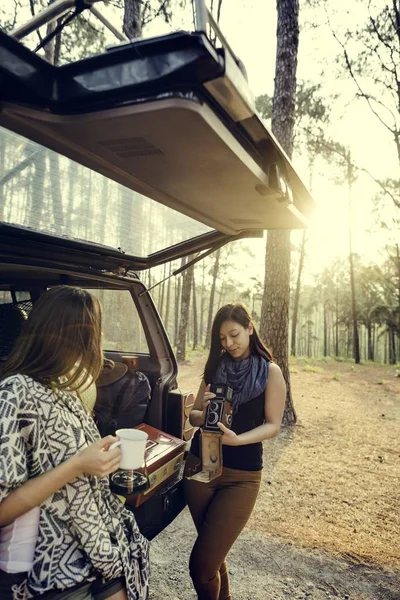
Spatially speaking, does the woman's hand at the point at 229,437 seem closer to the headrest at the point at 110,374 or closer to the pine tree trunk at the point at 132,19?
the headrest at the point at 110,374

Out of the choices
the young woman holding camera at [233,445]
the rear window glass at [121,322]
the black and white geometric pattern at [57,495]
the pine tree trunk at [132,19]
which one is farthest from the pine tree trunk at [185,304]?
the black and white geometric pattern at [57,495]

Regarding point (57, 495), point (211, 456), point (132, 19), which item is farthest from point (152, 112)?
point (132, 19)

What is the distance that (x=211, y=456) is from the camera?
7.08ft

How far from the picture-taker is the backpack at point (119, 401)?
268 centimetres

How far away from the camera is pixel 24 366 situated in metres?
1.43

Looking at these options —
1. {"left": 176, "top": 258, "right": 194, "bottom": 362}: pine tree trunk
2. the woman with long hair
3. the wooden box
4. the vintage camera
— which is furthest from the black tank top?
{"left": 176, "top": 258, "right": 194, "bottom": 362}: pine tree trunk

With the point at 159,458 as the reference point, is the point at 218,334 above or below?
above

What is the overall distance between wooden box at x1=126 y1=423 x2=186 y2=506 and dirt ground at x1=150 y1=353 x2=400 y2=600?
907 mm

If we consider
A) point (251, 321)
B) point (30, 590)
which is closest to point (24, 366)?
point (30, 590)

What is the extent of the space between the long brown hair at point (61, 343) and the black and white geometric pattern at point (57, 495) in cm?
6

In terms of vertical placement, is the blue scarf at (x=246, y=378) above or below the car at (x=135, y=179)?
below

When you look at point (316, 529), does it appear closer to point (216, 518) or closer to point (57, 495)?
point (216, 518)

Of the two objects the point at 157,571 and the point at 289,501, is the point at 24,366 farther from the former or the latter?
the point at 289,501

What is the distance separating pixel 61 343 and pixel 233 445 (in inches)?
47.7
